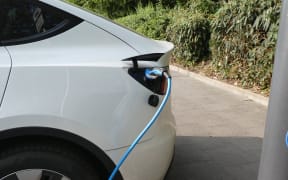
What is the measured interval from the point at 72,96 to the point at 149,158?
616 millimetres

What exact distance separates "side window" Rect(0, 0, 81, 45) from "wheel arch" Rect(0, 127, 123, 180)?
0.55m

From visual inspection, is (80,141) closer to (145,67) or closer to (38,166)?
(38,166)

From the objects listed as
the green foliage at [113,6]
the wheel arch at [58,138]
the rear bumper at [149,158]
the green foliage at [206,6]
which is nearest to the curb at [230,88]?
the green foliage at [206,6]

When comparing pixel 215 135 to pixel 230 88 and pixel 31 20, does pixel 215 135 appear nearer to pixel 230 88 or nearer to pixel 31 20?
pixel 230 88

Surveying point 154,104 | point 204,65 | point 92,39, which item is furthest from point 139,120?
point 204,65

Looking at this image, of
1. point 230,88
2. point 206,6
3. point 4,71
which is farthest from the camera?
point 206,6

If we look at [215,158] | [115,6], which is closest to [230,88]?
[215,158]

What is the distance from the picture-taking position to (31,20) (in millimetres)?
2307

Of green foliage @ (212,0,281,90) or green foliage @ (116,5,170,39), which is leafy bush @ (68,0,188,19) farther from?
green foliage @ (212,0,281,90)

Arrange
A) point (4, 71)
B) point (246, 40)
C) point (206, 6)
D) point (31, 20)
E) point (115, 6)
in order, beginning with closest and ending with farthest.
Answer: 1. point (4, 71)
2. point (31, 20)
3. point (246, 40)
4. point (206, 6)
5. point (115, 6)

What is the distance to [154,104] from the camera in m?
2.32

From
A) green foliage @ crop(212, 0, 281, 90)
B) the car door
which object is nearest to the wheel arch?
the car door

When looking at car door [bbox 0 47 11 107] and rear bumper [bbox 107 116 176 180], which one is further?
rear bumper [bbox 107 116 176 180]

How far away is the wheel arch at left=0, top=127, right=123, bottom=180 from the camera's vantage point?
2.10 metres
